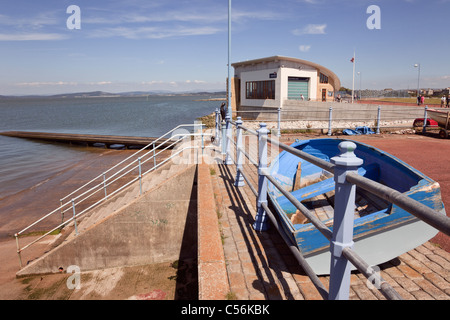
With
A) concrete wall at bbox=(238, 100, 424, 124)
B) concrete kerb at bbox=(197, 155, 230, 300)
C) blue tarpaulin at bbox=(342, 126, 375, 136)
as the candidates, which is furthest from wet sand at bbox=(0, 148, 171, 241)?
blue tarpaulin at bbox=(342, 126, 375, 136)

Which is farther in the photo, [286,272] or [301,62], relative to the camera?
[301,62]

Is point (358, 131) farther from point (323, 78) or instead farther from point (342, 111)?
point (323, 78)

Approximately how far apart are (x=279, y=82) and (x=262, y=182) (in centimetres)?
2808

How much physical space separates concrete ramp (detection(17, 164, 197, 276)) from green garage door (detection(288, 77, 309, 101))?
25.7 metres

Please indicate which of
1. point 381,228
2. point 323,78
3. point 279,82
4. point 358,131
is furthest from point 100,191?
point 323,78

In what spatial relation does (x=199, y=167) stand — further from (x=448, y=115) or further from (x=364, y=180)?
(x=448, y=115)

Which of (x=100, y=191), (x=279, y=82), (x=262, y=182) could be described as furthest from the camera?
(x=279, y=82)

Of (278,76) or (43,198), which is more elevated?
(278,76)

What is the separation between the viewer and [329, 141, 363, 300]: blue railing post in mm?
1789

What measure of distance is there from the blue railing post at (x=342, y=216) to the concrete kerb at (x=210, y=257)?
1.25 metres

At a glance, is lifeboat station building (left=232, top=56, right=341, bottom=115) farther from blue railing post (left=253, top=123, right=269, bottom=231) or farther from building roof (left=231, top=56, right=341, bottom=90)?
blue railing post (left=253, top=123, right=269, bottom=231)

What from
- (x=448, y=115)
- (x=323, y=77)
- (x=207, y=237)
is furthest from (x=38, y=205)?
(x=323, y=77)

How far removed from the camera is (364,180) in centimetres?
162

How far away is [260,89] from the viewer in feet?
110
